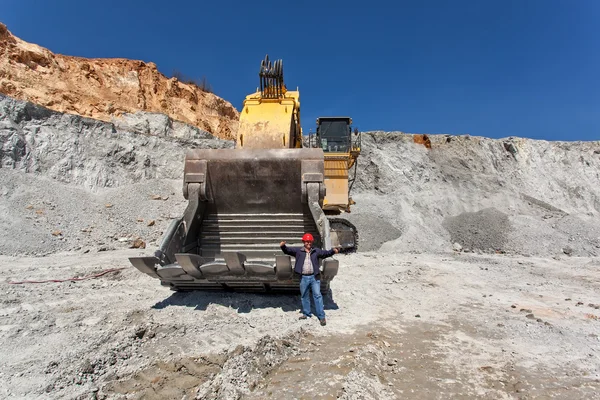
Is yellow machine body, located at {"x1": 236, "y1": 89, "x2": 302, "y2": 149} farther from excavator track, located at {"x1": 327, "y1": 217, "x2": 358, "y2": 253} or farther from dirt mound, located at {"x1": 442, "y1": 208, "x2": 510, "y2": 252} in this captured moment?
dirt mound, located at {"x1": 442, "y1": 208, "x2": 510, "y2": 252}

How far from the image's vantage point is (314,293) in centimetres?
423

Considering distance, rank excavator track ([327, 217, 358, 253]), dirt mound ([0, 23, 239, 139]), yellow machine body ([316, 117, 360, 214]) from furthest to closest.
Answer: dirt mound ([0, 23, 239, 139]) < excavator track ([327, 217, 358, 253]) < yellow machine body ([316, 117, 360, 214])

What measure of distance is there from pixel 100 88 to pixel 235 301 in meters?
24.0

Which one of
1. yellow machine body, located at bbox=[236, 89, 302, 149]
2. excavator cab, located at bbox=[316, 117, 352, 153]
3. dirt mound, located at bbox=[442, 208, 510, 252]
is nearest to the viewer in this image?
yellow machine body, located at bbox=[236, 89, 302, 149]

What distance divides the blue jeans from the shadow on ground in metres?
0.29

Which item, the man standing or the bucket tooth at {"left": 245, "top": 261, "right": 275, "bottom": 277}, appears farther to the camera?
the man standing

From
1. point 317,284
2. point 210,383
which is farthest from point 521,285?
point 210,383

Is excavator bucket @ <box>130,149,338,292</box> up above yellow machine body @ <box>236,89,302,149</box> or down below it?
below

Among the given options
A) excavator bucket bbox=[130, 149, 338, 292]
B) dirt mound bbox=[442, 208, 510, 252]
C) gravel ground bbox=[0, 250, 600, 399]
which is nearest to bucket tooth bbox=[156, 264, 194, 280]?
gravel ground bbox=[0, 250, 600, 399]

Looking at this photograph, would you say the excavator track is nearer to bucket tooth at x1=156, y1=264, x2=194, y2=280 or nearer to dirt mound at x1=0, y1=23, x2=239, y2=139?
bucket tooth at x1=156, y1=264, x2=194, y2=280

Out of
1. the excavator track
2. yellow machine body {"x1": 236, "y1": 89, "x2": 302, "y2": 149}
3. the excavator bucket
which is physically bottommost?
the excavator track

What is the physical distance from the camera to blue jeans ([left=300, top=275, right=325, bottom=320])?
13.7ft

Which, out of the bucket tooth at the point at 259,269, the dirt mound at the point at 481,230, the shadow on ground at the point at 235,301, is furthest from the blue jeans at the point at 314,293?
the dirt mound at the point at 481,230

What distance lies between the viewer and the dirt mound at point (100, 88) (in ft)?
65.2
